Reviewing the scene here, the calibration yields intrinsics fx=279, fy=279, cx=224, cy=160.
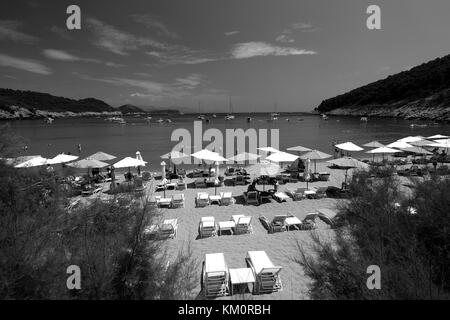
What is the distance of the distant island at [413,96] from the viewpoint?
266 ft

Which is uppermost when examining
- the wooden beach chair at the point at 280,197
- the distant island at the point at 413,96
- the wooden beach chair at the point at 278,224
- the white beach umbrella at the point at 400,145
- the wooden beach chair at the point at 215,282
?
the distant island at the point at 413,96

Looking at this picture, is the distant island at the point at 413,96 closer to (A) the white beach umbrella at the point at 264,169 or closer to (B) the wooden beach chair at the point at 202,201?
(A) the white beach umbrella at the point at 264,169

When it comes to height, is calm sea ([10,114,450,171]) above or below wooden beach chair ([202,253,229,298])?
above

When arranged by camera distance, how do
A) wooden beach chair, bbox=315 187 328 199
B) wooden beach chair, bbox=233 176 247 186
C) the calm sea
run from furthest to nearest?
the calm sea → wooden beach chair, bbox=233 176 247 186 → wooden beach chair, bbox=315 187 328 199

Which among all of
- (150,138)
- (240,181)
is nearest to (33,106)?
(150,138)

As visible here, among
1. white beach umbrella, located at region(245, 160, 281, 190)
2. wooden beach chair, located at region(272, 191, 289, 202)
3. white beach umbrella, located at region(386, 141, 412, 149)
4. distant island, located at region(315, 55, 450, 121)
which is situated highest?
distant island, located at region(315, 55, 450, 121)

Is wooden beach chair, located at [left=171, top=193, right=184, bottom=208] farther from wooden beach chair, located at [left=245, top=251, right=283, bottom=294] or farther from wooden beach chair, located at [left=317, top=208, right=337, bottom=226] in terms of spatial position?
wooden beach chair, located at [left=245, top=251, right=283, bottom=294]

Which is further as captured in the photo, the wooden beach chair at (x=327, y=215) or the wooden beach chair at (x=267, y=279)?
the wooden beach chair at (x=327, y=215)

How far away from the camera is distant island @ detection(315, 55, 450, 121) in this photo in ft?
266

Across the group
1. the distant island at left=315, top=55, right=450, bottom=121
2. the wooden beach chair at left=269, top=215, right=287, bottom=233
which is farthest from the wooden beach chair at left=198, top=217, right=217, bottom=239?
the distant island at left=315, top=55, right=450, bottom=121

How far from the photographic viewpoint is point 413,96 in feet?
328

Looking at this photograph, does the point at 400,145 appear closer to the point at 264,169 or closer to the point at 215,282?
the point at 264,169

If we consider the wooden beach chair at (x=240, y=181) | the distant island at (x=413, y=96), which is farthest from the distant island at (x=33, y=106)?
the distant island at (x=413, y=96)
